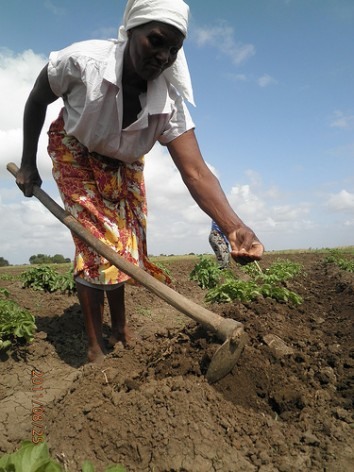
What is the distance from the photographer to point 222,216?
2.57 meters

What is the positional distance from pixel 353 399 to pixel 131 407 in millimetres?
1137

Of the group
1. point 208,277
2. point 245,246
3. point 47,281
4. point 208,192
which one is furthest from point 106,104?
point 208,277

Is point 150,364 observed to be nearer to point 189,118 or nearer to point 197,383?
point 197,383

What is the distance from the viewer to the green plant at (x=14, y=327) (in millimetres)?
3150

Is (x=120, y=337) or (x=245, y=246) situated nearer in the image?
(x=245, y=246)

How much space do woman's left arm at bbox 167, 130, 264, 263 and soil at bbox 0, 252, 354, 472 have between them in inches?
26.3

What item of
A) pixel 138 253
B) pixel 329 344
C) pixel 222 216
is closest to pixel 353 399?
pixel 329 344

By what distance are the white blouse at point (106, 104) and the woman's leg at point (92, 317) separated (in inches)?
37.2

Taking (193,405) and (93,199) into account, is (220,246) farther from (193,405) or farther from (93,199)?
(193,405)

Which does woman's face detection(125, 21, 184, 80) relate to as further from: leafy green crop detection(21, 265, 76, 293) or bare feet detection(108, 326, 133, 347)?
leafy green crop detection(21, 265, 76, 293)

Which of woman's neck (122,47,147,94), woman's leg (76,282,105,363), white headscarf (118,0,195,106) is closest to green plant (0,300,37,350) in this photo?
woman's leg (76,282,105,363)

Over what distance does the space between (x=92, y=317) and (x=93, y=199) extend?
816 millimetres

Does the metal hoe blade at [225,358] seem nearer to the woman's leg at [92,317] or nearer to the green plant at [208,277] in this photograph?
the woman's leg at [92,317]

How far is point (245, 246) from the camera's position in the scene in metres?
2.22
